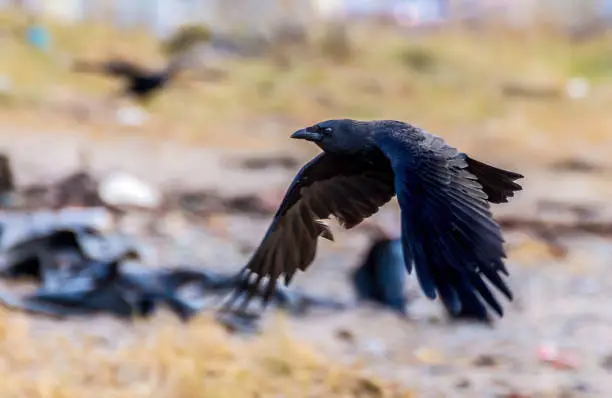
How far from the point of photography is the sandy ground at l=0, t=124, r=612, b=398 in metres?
4.56

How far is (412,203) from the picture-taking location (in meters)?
2.95

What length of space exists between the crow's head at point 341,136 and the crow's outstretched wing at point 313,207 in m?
0.14

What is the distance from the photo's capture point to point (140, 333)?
16.2 feet

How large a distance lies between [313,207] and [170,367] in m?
1.05

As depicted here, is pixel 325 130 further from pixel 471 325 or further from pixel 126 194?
pixel 126 194

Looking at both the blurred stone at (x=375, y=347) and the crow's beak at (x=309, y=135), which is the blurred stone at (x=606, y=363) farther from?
the crow's beak at (x=309, y=135)

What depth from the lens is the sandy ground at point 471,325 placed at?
15.0 ft

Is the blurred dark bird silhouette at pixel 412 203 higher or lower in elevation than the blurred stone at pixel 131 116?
lower

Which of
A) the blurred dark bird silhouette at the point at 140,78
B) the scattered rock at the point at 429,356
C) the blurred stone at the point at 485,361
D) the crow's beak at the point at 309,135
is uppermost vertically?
the blurred dark bird silhouette at the point at 140,78

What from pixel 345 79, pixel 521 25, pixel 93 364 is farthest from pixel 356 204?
pixel 521 25

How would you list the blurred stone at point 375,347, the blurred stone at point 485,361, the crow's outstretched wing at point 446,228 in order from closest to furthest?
the crow's outstretched wing at point 446,228 → the blurred stone at point 485,361 → the blurred stone at point 375,347

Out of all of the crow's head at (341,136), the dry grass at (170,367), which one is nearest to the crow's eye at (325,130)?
the crow's head at (341,136)

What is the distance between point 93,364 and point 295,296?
5.07ft

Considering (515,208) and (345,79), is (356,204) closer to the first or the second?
(515,208)
